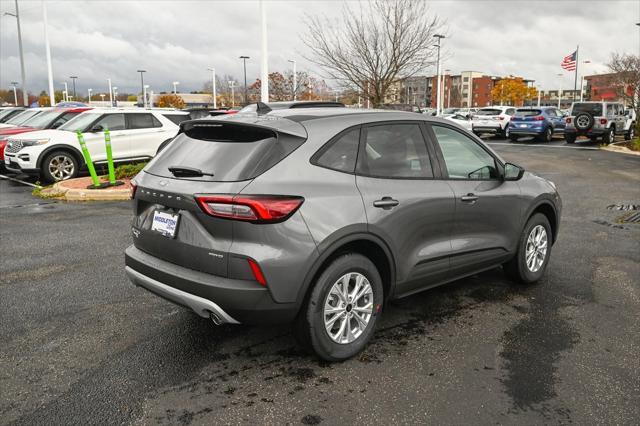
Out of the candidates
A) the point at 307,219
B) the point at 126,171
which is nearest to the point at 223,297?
the point at 307,219

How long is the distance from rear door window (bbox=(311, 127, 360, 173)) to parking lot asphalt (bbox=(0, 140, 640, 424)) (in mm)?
1334

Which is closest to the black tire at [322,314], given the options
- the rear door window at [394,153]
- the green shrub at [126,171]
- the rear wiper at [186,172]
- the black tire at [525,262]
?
the rear door window at [394,153]

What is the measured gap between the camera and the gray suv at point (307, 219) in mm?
3215

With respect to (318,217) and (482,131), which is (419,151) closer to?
(318,217)

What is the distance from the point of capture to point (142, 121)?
13.3 m

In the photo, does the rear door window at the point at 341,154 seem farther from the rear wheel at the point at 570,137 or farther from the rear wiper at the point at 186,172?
the rear wheel at the point at 570,137

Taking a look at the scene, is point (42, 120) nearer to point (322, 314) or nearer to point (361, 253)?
point (361, 253)

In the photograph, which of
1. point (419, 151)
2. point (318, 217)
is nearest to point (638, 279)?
point (419, 151)

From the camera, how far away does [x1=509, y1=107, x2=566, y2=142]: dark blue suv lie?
2595 cm

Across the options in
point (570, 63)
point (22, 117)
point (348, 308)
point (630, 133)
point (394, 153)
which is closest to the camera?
point (348, 308)

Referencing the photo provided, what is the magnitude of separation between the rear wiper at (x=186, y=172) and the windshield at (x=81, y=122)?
33.7ft

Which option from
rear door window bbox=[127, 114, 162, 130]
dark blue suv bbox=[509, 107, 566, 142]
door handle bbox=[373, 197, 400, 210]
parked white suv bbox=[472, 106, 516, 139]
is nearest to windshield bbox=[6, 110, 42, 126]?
rear door window bbox=[127, 114, 162, 130]

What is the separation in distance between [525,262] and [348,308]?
2.37 metres

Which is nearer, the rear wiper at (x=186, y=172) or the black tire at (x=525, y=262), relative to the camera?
the rear wiper at (x=186, y=172)
